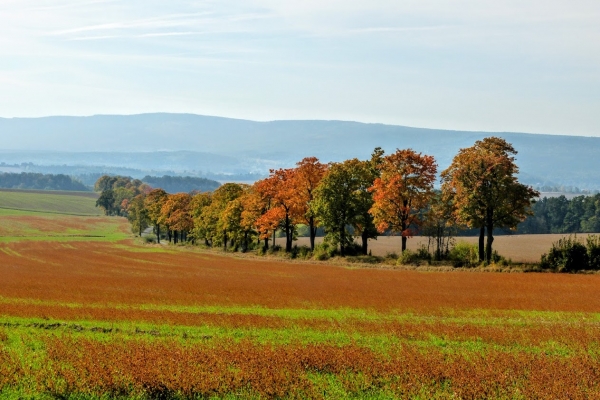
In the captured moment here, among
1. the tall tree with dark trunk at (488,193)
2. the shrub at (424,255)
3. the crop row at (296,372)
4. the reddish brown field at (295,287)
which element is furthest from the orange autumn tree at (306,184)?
the crop row at (296,372)

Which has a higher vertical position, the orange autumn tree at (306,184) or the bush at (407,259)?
the orange autumn tree at (306,184)

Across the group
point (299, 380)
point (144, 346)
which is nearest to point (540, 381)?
point (299, 380)

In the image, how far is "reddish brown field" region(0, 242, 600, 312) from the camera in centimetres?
3766

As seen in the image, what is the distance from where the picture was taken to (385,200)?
75.4 metres

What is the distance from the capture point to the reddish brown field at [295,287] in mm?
37656

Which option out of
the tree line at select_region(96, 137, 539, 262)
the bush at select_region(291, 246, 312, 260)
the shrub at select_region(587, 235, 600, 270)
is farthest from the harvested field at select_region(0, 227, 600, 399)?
the bush at select_region(291, 246, 312, 260)

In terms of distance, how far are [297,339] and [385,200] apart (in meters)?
52.9

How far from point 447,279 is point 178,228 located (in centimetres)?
7788

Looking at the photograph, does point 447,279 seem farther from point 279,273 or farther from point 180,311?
point 180,311

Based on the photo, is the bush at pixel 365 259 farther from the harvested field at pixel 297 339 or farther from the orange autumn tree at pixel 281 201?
the harvested field at pixel 297 339

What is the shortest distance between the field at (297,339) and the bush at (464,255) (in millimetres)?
17243

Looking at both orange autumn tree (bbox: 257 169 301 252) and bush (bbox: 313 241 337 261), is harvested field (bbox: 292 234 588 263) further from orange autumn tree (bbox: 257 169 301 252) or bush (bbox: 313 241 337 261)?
orange autumn tree (bbox: 257 169 301 252)

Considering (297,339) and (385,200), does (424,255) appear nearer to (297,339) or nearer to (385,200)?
(385,200)

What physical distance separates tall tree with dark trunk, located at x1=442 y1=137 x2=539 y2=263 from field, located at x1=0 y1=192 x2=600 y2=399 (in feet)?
52.5
